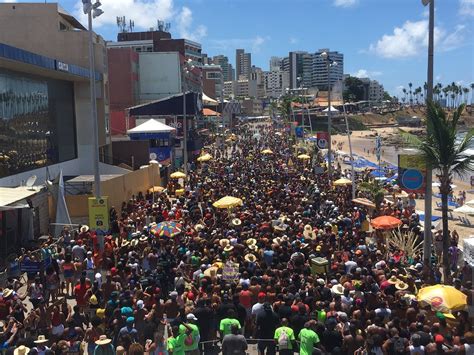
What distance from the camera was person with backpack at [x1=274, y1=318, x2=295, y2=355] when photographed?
893 centimetres

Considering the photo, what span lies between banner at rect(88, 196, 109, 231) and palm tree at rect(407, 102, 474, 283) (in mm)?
8431

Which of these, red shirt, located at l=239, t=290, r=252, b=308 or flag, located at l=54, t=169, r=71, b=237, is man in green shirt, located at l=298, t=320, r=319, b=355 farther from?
flag, located at l=54, t=169, r=71, b=237

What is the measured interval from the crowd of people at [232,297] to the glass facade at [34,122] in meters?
8.10

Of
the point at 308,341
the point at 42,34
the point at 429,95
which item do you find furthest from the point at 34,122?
the point at 308,341

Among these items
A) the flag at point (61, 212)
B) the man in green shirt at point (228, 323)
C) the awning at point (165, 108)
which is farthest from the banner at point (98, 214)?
the awning at point (165, 108)

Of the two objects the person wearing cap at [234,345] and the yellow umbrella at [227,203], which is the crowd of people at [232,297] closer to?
the person wearing cap at [234,345]

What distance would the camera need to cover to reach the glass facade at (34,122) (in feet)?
79.4

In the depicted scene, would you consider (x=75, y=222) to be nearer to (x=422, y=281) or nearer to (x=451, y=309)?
(x=422, y=281)

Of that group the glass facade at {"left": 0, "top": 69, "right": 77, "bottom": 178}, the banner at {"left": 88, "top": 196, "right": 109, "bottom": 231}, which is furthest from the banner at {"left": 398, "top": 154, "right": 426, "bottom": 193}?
the glass facade at {"left": 0, "top": 69, "right": 77, "bottom": 178}

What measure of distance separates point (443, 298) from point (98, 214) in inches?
382

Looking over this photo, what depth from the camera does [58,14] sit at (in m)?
33.2

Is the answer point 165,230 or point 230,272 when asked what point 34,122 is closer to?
point 165,230

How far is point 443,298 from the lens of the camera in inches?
396

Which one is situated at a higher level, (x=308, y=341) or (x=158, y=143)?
(x=158, y=143)
